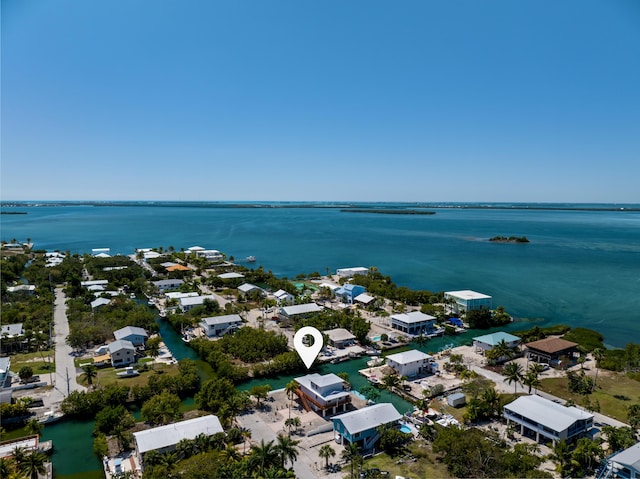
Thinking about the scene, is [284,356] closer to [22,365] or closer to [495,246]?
[22,365]

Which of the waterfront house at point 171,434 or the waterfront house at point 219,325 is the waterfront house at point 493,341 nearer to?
the waterfront house at point 219,325

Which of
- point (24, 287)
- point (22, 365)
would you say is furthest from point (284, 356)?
point (24, 287)

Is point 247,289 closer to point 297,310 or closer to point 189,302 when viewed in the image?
point 189,302

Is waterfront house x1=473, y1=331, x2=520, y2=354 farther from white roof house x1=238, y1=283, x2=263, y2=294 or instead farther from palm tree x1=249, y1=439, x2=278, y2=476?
white roof house x1=238, y1=283, x2=263, y2=294

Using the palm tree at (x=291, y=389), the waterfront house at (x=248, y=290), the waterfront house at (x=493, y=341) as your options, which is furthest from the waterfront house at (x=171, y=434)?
the waterfront house at (x=248, y=290)

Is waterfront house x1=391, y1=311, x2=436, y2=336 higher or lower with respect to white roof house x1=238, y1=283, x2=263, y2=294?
lower

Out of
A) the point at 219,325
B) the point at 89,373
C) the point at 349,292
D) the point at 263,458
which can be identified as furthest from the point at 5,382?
the point at 349,292

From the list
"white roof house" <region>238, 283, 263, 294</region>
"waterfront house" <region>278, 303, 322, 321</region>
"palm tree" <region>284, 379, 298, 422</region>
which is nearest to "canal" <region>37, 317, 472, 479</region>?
"palm tree" <region>284, 379, 298, 422</region>
